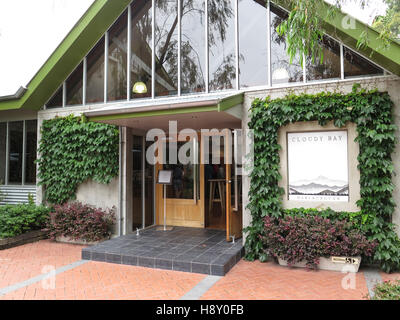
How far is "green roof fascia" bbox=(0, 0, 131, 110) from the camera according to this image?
7336 millimetres

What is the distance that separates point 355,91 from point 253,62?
2131 mm

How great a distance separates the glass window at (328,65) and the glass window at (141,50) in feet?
12.3

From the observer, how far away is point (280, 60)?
251 inches

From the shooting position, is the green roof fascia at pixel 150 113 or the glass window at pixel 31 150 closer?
the green roof fascia at pixel 150 113

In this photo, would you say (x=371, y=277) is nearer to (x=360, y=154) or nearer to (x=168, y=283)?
(x=360, y=154)

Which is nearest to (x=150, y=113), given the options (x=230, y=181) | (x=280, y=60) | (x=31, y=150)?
(x=230, y=181)

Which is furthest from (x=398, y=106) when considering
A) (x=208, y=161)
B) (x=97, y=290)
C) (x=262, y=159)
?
(x=97, y=290)

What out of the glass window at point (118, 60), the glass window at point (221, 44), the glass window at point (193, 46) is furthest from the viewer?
the glass window at point (118, 60)

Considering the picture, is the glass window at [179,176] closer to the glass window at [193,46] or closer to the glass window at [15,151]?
the glass window at [193,46]

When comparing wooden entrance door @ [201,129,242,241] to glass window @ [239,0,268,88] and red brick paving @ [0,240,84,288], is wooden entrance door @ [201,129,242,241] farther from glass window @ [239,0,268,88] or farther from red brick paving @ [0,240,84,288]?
red brick paving @ [0,240,84,288]

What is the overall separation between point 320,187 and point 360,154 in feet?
3.08

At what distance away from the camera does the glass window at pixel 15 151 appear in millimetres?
9094

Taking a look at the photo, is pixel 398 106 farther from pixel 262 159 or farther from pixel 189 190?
pixel 189 190

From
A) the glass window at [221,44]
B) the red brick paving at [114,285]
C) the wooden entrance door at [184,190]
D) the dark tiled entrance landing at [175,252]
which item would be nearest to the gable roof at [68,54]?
the glass window at [221,44]
